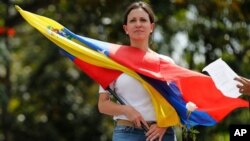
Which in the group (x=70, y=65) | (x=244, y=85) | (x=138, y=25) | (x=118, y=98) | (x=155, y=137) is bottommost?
(x=155, y=137)

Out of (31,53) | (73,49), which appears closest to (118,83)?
(73,49)

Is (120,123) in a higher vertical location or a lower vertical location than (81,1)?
lower

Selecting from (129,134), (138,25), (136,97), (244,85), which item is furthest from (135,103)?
(244,85)

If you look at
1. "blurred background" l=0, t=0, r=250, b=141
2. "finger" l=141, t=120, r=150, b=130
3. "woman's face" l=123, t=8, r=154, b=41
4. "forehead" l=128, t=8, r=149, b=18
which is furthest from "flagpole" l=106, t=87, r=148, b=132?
"blurred background" l=0, t=0, r=250, b=141

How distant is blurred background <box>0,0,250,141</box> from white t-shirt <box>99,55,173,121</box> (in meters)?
5.01

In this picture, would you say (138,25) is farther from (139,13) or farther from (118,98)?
(118,98)

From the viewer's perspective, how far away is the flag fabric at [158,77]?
14.6ft

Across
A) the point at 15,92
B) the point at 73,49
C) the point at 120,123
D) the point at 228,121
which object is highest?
the point at 15,92

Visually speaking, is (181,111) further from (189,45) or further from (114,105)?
(189,45)

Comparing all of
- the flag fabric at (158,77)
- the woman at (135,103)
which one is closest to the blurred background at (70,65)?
the flag fabric at (158,77)

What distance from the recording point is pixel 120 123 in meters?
4.41

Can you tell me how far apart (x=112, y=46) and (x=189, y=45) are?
314 inches

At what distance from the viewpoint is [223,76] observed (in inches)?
175

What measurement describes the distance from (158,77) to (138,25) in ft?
1.10
